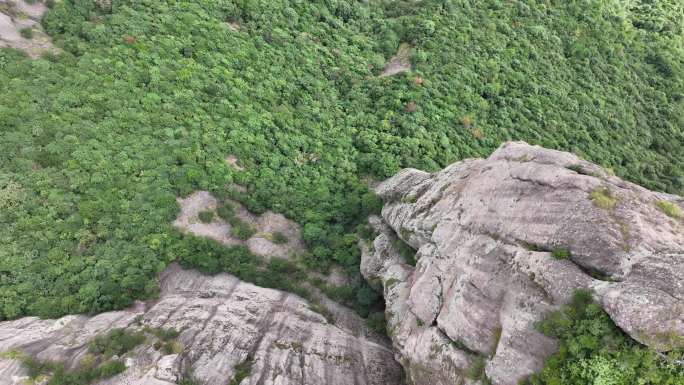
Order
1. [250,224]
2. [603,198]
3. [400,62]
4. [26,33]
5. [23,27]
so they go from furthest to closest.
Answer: [400,62] < [23,27] < [26,33] < [250,224] < [603,198]

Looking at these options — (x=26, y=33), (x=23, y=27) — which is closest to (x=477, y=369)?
(x=26, y=33)

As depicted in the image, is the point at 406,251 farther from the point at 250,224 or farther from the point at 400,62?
the point at 400,62

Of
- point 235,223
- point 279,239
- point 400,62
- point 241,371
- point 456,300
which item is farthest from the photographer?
point 400,62

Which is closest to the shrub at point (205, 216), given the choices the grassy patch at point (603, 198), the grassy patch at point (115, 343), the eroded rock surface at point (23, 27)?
the grassy patch at point (115, 343)

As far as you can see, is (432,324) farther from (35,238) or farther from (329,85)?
(329,85)

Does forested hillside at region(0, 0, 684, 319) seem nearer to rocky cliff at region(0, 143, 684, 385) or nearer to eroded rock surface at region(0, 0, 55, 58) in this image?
eroded rock surface at region(0, 0, 55, 58)

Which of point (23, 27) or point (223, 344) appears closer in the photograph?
point (223, 344)
